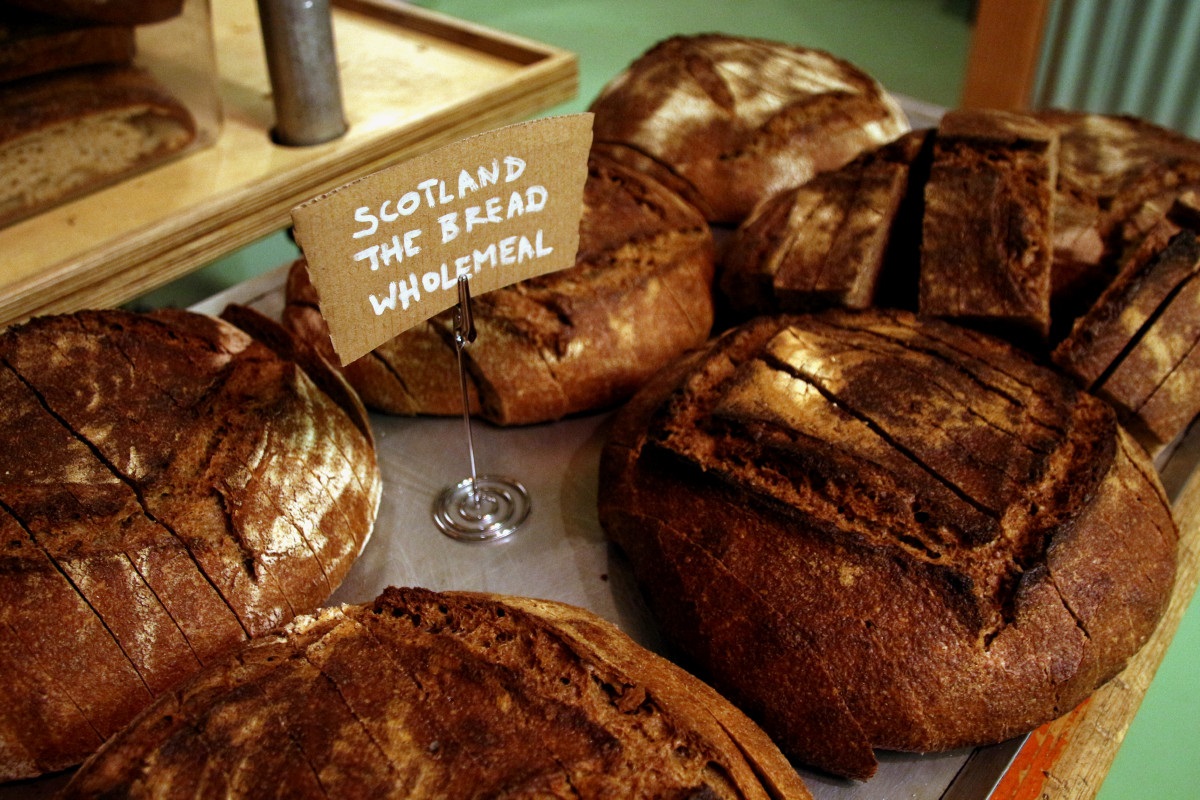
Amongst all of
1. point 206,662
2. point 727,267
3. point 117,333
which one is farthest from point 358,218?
point 727,267

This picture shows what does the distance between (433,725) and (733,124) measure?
6.69 feet

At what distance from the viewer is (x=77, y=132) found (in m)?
2.47

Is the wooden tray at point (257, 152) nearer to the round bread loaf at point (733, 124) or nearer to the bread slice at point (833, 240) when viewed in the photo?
the round bread loaf at point (733, 124)

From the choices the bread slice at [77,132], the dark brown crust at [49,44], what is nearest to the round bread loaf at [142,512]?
the bread slice at [77,132]

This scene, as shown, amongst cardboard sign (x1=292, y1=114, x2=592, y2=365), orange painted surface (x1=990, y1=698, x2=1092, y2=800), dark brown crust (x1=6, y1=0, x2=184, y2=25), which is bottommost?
orange painted surface (x1=990, y1=698, x2=1092, y2=800)

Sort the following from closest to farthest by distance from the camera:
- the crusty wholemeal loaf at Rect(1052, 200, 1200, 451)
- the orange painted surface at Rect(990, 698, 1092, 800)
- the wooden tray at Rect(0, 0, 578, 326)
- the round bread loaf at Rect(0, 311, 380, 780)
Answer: the round bread loaf at Rect(0, 311, 380, 780), the orange painted surface at Rect(990, 698, 1092, 800), the crusty wholemeal loaf at Rect(1052, 200, 1200, 451), the wooden tray at Rect(0, 0, 578, 326)

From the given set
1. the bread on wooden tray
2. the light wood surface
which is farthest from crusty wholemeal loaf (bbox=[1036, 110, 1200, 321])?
the light wood surface

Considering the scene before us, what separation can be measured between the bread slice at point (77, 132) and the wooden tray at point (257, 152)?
0.05 m

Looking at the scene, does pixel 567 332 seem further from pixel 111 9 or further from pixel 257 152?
pixel 111 9

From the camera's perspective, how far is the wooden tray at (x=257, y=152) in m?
2.31

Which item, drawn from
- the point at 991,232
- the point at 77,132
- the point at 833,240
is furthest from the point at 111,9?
the point at 991,232

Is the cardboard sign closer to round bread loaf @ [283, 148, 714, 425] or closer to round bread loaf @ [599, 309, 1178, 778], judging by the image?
round bread loaf @ [283, 148, 714, 425]

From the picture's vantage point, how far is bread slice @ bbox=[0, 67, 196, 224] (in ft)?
7.76

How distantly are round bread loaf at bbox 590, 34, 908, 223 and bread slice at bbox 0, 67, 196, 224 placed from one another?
1.30 meters
